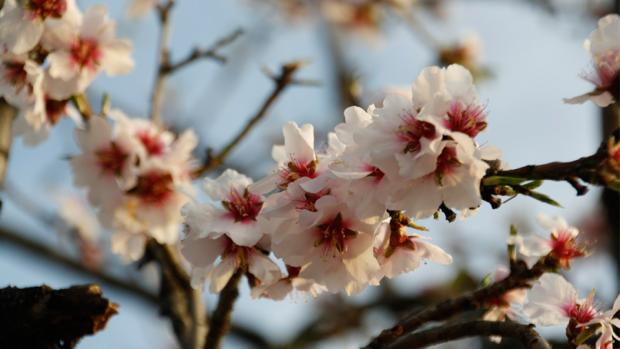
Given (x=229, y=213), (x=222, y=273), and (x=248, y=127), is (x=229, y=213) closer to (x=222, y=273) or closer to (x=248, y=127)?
(x=222, y=273)

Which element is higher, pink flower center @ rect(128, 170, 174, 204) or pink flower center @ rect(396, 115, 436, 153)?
pink flower center @ rect(396, 115, 436, 153)

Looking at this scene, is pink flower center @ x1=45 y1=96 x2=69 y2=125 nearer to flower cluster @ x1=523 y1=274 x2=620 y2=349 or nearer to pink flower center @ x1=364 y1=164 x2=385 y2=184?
pink flower center @ x1=364 y1=164 x2=385 y2=184

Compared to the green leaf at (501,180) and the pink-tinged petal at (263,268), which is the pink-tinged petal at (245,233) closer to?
the pink-tinged petal at (263,268)

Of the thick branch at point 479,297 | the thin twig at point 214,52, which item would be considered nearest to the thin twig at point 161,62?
the thin twig at point 214,52

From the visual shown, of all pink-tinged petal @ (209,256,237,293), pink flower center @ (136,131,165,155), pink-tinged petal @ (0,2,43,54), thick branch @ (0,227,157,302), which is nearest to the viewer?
pink-tinged petal @ (209,256,237,293)

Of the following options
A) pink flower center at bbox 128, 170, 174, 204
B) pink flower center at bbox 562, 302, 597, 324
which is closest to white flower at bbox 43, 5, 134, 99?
pink flower center at bbox 128, 170, 174, 204

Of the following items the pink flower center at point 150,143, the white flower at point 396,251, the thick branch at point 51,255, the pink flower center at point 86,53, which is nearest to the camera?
the white flower at point 396,251

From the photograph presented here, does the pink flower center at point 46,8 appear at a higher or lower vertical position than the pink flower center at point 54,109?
higher

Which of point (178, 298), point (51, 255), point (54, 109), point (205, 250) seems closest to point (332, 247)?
point (205, 250)
